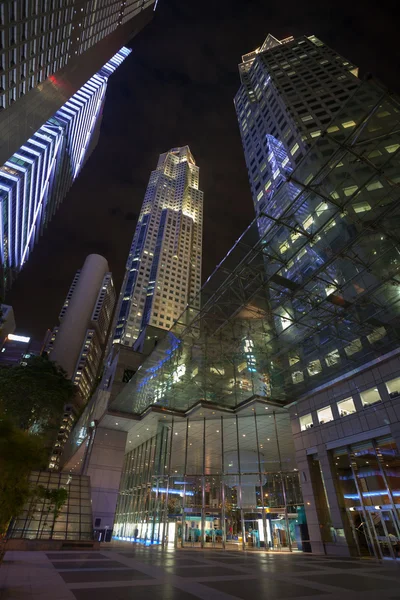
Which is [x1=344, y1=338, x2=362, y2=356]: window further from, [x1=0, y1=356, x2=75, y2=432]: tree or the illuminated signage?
the illuminated signage

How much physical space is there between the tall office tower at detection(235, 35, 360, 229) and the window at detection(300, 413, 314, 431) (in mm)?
24502

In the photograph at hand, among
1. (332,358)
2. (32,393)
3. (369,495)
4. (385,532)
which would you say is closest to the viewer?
(385,532)

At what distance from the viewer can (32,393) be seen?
110 ft

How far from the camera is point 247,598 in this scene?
6.67 metres

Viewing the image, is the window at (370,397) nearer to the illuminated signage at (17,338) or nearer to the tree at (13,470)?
the tree at (13,470)

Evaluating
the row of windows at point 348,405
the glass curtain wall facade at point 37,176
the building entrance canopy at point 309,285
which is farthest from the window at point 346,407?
the glass curtain wall facade at point 37,176

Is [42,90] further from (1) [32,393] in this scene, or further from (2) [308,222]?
(2) [308,222]

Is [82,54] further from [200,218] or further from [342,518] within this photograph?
[200,218]

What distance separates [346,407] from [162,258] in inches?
4316

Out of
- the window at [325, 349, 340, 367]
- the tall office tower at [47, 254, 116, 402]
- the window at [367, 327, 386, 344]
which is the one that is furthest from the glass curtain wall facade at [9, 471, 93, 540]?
the tall office tower at [47, 254, 116, 402]

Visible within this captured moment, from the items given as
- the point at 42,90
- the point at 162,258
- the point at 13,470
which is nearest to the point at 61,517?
the point at 13,470

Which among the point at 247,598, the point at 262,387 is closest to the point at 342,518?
the point at 262,387

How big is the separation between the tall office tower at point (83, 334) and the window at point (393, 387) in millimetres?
135666

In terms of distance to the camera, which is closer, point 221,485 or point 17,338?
point 221,485
